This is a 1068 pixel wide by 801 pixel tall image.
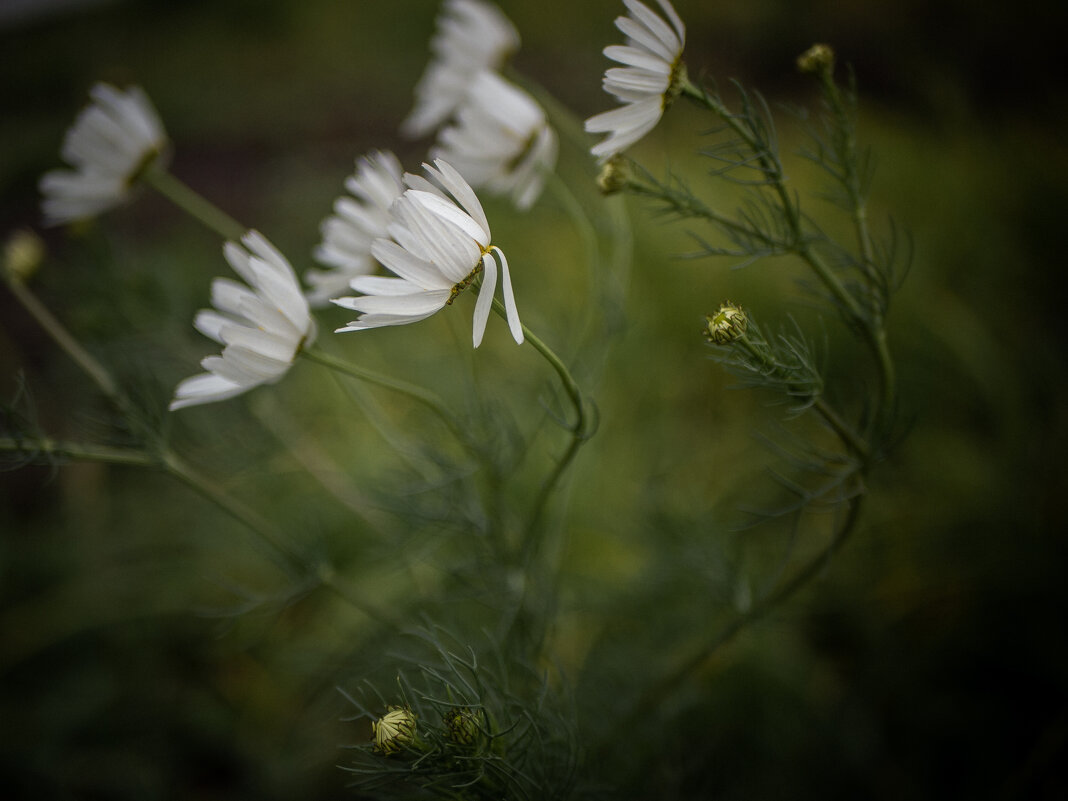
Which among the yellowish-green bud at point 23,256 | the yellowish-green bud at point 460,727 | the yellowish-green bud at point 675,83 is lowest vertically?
the yellowish-green bud at point 460,727

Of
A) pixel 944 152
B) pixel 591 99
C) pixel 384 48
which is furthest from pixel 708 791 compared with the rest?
pixel 384 48

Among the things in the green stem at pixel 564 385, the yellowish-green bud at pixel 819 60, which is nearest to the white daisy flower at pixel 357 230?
the green stem at pixel 564 385

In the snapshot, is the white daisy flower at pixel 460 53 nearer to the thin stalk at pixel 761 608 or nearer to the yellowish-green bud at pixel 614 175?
the yellowish-green bud at pixel 614 175

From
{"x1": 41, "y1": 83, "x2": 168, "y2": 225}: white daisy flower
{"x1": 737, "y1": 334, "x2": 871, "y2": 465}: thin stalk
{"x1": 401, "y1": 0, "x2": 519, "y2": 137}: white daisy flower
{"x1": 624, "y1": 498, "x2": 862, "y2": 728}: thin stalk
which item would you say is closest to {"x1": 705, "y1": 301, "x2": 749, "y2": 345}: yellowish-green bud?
{"x1": 737, "y1": 334, "x2": 871, "y2": 465}: thin stalk

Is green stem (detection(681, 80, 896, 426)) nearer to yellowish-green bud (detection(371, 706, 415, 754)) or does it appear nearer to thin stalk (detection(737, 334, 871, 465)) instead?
thin stalk (detection(737, 334, 871, 465))

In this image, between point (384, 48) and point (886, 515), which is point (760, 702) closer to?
point (886, 515)
